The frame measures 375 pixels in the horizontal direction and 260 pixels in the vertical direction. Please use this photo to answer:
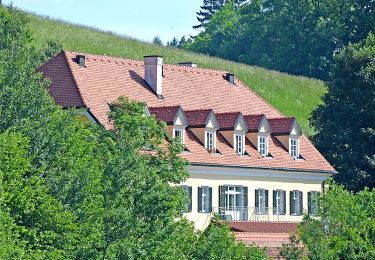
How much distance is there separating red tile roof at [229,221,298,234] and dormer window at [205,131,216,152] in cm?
436

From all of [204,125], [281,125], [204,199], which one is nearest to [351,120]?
[281,125]

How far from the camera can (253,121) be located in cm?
8512

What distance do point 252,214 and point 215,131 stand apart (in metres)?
5.05

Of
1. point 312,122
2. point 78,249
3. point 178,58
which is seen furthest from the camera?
point 178,58

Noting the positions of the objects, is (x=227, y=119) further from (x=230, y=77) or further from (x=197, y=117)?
(x=230, y=77)

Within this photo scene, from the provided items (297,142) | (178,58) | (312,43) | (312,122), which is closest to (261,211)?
(297,142)

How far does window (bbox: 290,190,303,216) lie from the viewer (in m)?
86.8

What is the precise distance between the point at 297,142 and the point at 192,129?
9037mm

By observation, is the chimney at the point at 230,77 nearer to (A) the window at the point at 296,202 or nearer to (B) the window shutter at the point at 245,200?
(A) the window at the point at 296,202

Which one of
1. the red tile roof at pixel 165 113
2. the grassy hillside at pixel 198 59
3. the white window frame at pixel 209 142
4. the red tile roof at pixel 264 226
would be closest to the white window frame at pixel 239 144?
the white window frame at pixel 209 142

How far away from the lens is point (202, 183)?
79.6 meters

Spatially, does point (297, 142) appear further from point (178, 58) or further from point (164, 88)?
point (178, 58)

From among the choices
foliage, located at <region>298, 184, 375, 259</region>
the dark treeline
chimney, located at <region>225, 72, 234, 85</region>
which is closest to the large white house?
chimney, located at <region>225, 72, 234, 85</region>

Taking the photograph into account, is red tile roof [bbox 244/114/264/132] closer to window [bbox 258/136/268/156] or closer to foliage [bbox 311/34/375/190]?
window [bbox 258/136/268/156]
